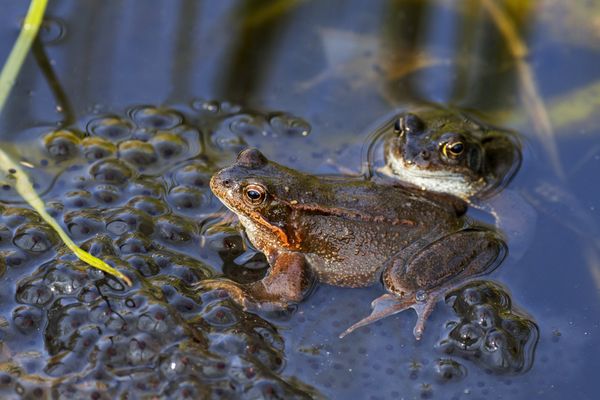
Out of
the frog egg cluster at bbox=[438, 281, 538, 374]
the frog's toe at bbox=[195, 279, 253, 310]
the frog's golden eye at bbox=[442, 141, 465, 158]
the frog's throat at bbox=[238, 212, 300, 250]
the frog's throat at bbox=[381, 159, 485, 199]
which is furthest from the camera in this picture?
the frog's throat at bbox=[381, 159, 485, 199]

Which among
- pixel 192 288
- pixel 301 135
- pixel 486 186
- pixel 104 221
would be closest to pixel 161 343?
pixel 192 288

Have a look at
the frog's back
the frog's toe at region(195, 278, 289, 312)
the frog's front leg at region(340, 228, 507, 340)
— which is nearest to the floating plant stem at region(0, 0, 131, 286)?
the frog's toe at region(195, 278, 289, 312)

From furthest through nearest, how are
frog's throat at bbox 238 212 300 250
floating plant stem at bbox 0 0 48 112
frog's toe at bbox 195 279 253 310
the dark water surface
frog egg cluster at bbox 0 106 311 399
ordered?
floating plant stem at bbox 0 0 48 112, frog's throat at bbox 238 212 300 250, frog's toe at bbox 195 279 253 310, the dark water surface, frog egg cluster at bbox 0 106 311 399

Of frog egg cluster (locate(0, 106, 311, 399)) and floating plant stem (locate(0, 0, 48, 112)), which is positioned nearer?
frog egg cluster (locate(0, 106, 311, 399))

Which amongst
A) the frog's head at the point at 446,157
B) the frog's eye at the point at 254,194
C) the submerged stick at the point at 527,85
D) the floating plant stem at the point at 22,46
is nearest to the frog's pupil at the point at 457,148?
the frog's head at the point at 446,157

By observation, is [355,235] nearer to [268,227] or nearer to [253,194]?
[268,227]

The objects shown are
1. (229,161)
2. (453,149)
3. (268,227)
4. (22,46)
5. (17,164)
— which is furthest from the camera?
(22,46)

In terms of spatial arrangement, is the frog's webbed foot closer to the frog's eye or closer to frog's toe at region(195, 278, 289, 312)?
frog's toe at region(195, 278, 289, 312)

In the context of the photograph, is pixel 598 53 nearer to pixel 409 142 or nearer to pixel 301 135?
pixel 409 142

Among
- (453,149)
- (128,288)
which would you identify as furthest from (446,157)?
(128,288)
